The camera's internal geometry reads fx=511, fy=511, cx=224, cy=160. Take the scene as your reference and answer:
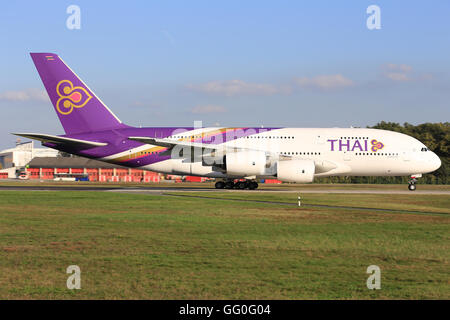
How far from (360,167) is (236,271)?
3320cm

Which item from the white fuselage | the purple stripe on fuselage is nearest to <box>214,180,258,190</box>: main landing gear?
the white fuselage

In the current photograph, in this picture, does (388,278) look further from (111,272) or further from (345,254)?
(111,272)

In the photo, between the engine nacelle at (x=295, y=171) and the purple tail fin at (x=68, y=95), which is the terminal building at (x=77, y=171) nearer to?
the purple tail fin at (x=68, y=95)

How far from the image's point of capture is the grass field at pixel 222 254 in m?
8.80

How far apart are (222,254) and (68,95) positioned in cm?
3309

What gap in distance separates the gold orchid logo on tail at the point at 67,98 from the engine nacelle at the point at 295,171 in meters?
17.0

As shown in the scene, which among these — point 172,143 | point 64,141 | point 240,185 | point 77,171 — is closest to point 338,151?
point 240,185

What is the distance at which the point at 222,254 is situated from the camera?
1210 cm

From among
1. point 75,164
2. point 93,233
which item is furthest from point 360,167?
point 75,164

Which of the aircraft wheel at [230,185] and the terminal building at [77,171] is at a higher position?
the terminal building at [77,171]

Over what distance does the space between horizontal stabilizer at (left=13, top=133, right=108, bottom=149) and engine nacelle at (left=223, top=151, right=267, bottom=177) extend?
1038 cm

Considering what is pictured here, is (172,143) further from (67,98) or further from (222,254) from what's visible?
(222,254)
